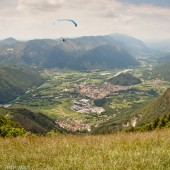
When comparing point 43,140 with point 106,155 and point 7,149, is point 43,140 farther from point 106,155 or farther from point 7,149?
point 106,155

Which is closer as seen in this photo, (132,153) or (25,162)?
(25,162)

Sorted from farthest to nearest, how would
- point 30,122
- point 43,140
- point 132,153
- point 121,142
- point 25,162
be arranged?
point 30,122, point 43,140, point 121,142, point 132,153, point 25,162

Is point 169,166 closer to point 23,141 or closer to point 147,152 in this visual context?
point 147,152

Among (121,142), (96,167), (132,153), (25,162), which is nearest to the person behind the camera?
(96,167)

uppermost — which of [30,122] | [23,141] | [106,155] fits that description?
[106,155]

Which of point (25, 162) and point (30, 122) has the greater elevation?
point (25, 162)

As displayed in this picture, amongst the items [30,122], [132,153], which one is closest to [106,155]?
[132,153]
